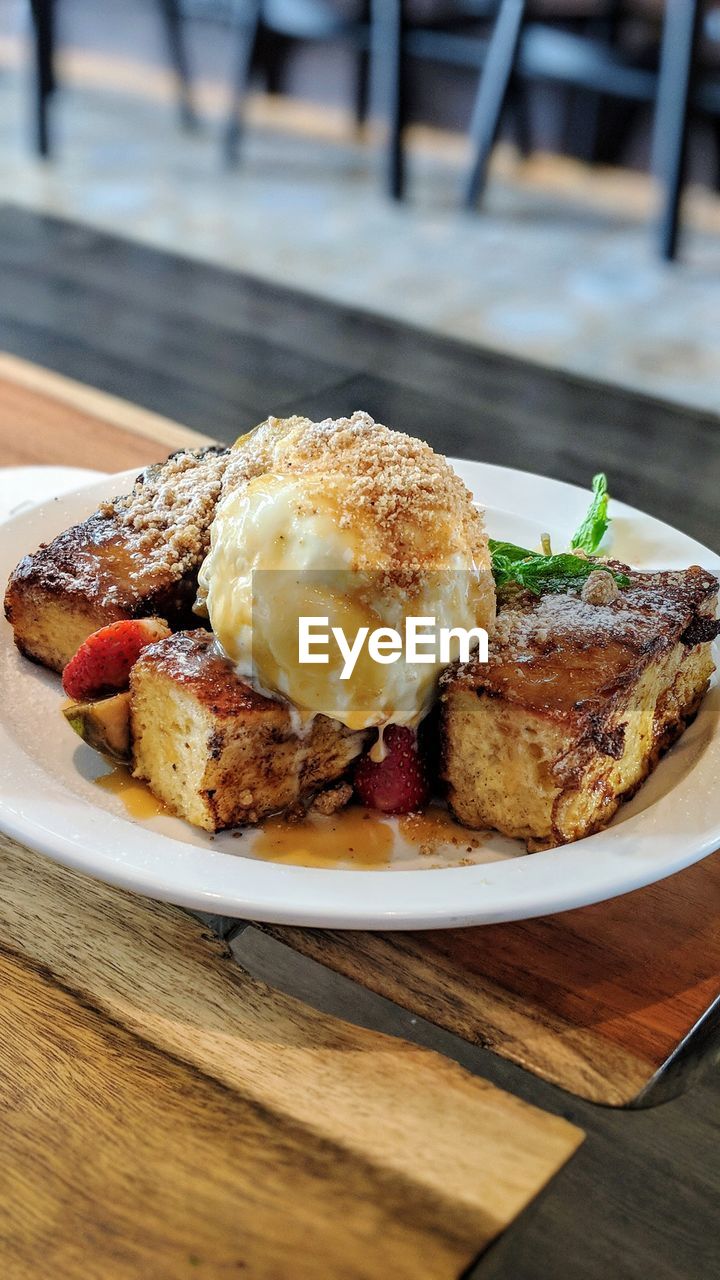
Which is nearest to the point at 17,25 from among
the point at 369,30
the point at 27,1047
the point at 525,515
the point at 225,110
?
the point at 225,110

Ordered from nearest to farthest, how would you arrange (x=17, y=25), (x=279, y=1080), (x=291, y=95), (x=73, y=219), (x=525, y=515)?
(x=279, y=1080) < (x=525, y=515) < (x=73, y=219) < (x=291, y=95) < (x=17, y=25)

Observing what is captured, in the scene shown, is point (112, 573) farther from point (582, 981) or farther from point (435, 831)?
point (582, 981)

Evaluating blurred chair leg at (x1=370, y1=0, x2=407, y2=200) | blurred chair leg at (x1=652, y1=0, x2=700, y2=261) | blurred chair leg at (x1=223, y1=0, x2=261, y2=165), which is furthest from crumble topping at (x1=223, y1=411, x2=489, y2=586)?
blurred chair leg at (x1=223, y1=0, x2=261, y2=165)

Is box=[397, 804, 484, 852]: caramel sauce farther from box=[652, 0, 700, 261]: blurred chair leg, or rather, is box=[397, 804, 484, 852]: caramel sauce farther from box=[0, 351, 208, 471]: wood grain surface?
box=[652, 0, 700, 261]: blurred chair leg

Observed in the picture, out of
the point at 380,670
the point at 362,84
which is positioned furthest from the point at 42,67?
the point at 380,670

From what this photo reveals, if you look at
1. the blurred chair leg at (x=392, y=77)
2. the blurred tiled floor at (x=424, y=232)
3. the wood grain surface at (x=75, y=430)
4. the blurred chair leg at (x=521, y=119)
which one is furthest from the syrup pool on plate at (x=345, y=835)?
the blurred chair leg at (x=521, y=119)

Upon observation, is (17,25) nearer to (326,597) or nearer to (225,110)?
(225,110)

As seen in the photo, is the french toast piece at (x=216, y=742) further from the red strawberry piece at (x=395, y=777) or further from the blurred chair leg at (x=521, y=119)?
the blurred chair leg at (x=521, y=119)
